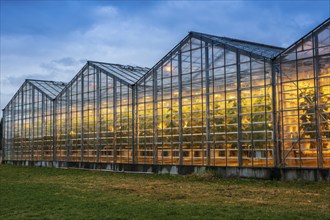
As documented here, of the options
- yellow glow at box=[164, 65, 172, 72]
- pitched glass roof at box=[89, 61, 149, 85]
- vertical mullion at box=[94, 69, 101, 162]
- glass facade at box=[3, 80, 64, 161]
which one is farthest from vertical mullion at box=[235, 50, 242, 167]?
glass facade at box=[3, 80, 64, 161]

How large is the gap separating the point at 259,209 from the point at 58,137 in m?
37.3

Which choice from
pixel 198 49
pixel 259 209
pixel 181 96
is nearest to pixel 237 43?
pixel 198 49

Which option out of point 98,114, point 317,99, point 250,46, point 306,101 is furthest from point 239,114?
point 98,114

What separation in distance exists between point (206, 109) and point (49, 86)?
28782 mm

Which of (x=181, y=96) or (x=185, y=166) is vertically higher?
(x=181, y=96)

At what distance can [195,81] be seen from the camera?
117 ft

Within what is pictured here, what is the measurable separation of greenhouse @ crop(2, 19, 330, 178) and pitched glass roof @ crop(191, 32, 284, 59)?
0.08 metres

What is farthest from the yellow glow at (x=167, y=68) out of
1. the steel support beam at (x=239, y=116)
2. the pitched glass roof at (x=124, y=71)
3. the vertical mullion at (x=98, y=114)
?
the vertical mullion at (x=98, y=114)

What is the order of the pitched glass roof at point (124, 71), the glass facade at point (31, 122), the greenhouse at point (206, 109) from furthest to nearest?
the glass facade at point (31, 122) < the pitched glass roof at point (124, 71) < the greenhouse at point (206, 109)

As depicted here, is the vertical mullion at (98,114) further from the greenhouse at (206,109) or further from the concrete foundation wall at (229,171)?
the concrete foundation wall at (229,171)

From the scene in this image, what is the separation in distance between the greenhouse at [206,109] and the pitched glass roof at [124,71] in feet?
0.36

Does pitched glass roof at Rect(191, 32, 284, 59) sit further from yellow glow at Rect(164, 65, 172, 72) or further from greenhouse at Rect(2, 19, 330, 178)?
yellow glow at Rect(164, 65, 172, 72)

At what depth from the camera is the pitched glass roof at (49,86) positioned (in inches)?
2175

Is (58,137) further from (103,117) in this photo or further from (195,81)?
(195,81)
